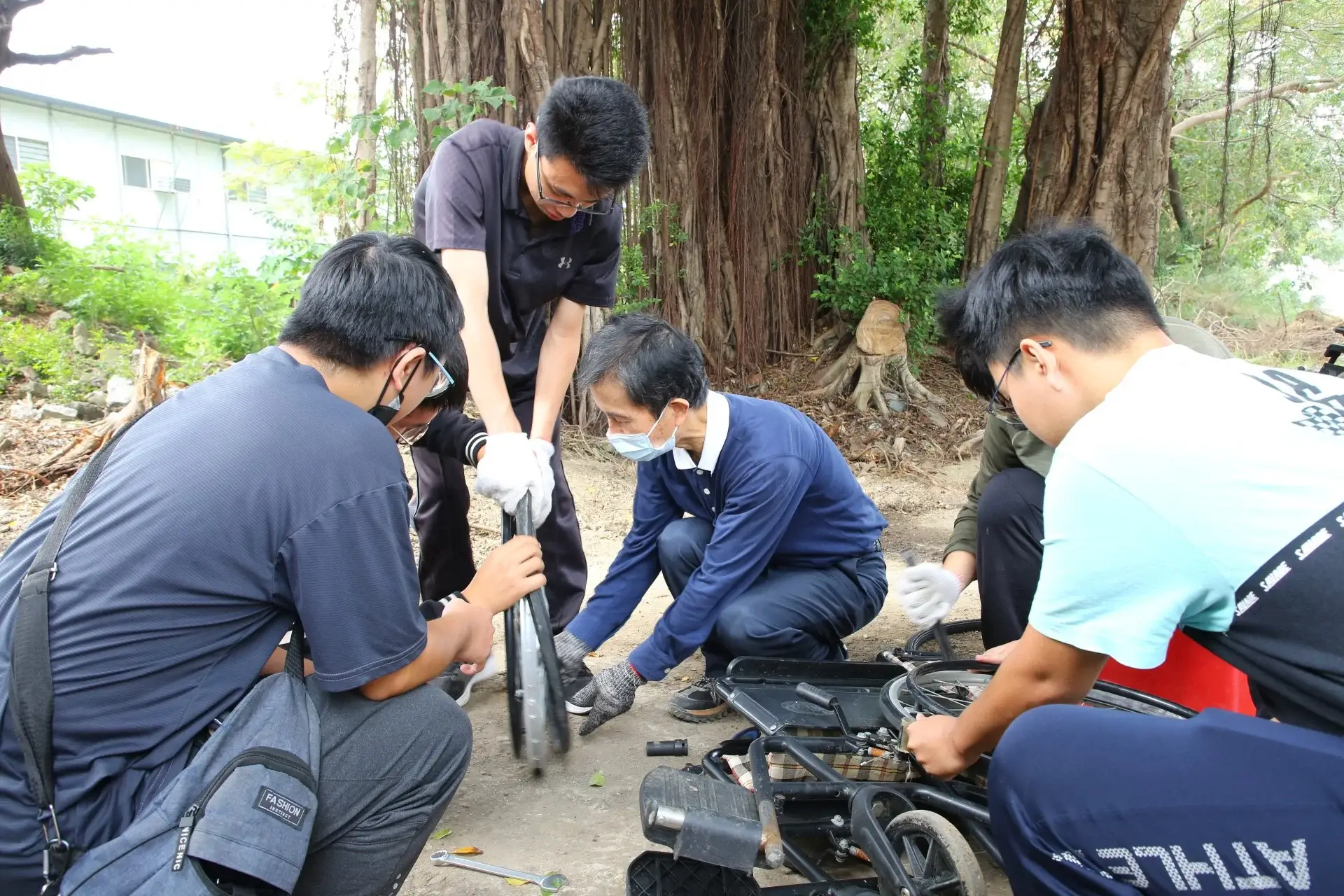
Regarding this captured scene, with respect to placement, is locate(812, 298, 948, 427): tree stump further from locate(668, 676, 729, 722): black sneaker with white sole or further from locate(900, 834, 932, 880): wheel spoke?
locate(900, 834, 932, 880): wheel spoke

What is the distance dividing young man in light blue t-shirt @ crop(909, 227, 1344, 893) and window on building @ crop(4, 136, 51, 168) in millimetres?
21304

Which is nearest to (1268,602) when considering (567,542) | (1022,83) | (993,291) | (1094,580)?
(1094,580)

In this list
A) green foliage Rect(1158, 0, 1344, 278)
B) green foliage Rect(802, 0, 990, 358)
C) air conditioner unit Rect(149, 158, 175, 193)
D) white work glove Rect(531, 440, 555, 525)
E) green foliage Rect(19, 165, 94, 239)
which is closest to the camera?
white work glove Rect(531, 440, 555, 525)

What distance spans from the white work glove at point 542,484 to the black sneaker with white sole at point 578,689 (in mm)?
549

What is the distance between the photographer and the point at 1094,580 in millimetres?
1493

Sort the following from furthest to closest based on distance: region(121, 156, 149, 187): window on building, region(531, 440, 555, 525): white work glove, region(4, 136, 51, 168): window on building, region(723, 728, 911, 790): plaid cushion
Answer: region(121, 156, 149, 187): window on building
region(4, 136, 51, 168): window on building
region(531, 440, 555, 525): white work glove
region(723, 728, 911, 790): plaid cushion

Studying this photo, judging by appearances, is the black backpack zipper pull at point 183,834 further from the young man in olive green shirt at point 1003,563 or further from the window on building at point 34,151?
the window on building at point 34,151

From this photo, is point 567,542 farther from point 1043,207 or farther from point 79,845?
point 1043,207

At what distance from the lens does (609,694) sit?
2.82 metres

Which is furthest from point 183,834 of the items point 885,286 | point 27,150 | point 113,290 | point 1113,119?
point 27,150

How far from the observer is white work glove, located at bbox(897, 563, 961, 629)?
2758 millimetres

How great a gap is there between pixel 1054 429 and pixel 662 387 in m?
1.23

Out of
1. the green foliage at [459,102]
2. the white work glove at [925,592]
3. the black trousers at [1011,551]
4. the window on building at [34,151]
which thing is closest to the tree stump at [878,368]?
the green foliage at [459,102]

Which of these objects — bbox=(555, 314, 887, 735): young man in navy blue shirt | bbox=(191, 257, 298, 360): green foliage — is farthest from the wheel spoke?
bbox=(191, 257, 298, 360): green foliage
